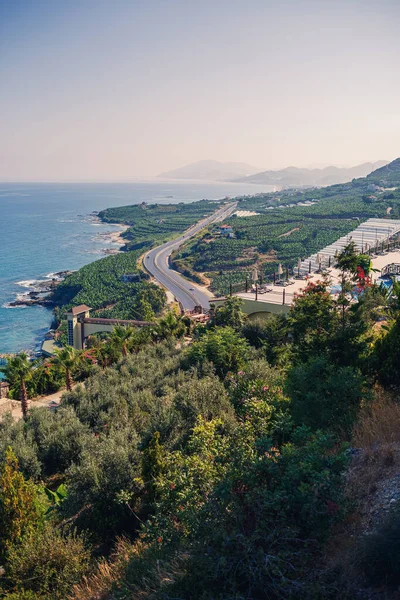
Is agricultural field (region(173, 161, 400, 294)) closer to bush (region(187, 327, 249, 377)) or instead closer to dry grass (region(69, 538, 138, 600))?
bush (region(187, 327, 249, 377))

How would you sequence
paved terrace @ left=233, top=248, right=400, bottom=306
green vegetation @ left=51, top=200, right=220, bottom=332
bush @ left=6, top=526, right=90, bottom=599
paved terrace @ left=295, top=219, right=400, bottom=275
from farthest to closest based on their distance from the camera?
paved terrace @ left=295, top=219, right=400, bottom=275 → green vegetation @ left=51, top=200, right=220, bottom=332 → paved terrace @ left=233, top=248, right=400, bottom=306 → bush @ left=6, top=526, right=90, bottom=599

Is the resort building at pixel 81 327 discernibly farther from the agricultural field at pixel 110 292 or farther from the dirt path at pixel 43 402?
the dirt path at pixel 43 402

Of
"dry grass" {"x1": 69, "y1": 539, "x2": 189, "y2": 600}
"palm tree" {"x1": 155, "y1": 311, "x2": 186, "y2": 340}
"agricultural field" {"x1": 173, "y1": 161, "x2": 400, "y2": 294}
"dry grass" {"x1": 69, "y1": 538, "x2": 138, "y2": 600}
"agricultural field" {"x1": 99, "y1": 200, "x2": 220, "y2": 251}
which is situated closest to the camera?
"dry grass" {"x1": 69, "y1": 539, "x2": 189, "y2": 600}

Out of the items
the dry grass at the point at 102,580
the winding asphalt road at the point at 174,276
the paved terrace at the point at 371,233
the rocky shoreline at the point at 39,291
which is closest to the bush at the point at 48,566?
the dry grass at the point at 102,580

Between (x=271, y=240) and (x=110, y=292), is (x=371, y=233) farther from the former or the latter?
(x=110, y=292)

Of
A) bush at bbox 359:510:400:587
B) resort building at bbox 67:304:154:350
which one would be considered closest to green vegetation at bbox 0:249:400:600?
bush at bbox 359:510:400:587

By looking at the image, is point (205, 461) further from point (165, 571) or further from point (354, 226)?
point (354, 226)
